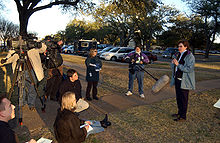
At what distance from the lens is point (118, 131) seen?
3.67 m

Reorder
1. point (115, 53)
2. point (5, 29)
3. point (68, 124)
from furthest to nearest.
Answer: point (5, 29)
point (115, 53)
point (68, 124)

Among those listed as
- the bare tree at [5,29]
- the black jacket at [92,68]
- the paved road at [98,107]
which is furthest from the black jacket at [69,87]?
the bare tree at [5,29]

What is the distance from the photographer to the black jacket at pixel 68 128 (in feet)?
8.13

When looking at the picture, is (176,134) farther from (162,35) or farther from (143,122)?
(162,35)

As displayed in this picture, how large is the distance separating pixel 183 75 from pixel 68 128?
2.90 metres

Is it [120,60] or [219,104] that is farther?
[120,60]

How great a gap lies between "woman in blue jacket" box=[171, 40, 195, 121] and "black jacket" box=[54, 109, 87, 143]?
2.66 meters

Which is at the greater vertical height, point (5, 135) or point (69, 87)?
point (69, 87)

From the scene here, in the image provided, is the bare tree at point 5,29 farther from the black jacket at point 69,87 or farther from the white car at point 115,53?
the black jacket at point 69,87

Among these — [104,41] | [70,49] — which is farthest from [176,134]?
[104,41]

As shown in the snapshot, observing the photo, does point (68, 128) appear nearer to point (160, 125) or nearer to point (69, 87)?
point (69, 87)

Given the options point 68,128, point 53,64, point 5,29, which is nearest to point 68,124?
point 68,128

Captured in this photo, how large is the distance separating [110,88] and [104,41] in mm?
70770

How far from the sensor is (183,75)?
13.4 feet
